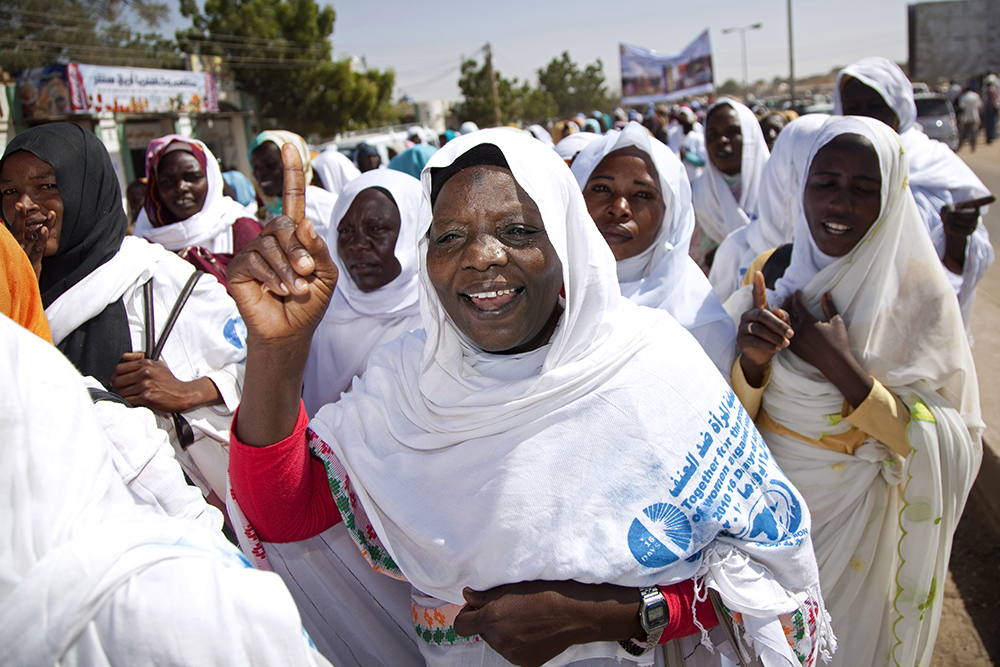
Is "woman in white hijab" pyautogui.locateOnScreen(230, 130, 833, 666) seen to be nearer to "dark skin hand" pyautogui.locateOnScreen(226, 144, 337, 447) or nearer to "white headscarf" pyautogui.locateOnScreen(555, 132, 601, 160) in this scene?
"dark skin hand" pyautogui.locateOnScreen(226, 144, 337, 447)

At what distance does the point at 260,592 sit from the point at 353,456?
0.73m

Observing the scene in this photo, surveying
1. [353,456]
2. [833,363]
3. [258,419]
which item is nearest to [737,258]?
[833,363]

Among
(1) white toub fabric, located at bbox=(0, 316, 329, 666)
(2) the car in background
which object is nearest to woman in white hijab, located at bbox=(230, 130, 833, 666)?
(1) white toub fabric, located at bbox=(0, 316, 329, 666)

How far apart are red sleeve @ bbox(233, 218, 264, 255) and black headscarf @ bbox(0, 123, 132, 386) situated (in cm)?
164

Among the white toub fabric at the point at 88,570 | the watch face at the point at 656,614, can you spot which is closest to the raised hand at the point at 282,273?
the white toub fabric at the point at 88,570

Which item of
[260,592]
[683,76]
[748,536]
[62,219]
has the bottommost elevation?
[748,536]

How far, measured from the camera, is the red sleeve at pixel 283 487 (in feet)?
4.48

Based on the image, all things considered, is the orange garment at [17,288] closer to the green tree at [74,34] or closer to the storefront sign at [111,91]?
the storefront sign at [111,91]

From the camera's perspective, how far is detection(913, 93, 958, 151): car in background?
13.8 meters

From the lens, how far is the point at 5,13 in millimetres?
23656

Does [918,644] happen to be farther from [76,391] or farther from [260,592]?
[76,391]

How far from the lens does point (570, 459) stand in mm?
1414

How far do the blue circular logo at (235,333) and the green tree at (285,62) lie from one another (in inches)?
1214

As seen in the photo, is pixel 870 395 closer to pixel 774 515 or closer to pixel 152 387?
pixel 774 515
